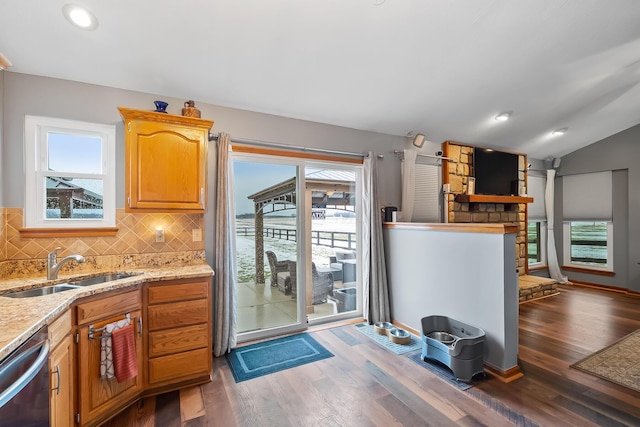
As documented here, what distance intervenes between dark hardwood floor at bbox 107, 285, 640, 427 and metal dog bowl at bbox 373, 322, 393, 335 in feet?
1.24

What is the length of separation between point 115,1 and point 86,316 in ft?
6.56

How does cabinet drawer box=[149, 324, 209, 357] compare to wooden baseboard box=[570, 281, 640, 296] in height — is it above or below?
above

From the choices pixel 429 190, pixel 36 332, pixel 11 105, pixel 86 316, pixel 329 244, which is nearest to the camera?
pixel 36 332

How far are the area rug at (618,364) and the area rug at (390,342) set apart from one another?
1334mm

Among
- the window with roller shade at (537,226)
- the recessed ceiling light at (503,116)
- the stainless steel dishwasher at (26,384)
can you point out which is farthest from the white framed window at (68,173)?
the window with roller shade at (537,226)

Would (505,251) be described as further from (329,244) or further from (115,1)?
(115,1)

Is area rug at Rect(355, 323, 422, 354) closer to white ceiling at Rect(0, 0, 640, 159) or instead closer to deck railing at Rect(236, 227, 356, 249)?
deck railing at Rect(236, 227, 356, 249)

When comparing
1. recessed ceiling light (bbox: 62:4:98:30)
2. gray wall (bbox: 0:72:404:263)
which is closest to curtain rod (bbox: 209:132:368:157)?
gray wall (bbox: 0:72:404:263)

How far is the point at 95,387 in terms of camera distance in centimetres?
181

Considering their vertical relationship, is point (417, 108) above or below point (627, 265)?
above

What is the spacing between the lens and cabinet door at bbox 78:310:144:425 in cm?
174

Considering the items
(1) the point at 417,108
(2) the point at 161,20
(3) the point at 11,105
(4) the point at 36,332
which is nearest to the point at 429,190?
(1) the point at 417,108

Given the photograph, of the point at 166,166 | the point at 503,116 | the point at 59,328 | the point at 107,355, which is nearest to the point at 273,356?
the point at 107,355

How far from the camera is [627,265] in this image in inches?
201
